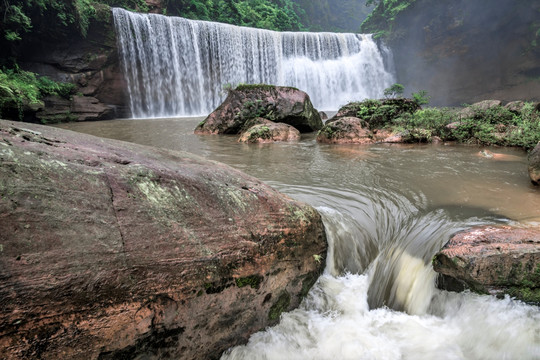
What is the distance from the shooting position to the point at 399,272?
2713 millimetres

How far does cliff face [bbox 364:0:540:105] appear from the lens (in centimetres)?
2089

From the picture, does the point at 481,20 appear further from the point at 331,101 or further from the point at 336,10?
the point at 336,10

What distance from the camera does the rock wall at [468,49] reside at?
20875mm

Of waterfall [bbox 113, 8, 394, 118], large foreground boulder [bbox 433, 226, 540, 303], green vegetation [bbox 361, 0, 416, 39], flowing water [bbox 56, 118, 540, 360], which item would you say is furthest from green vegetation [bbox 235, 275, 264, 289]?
green vegetation [bbox 361, 0, 416, 39]

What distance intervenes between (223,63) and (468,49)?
63.9 ft

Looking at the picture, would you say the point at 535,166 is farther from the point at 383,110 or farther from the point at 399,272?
the point at 383,110

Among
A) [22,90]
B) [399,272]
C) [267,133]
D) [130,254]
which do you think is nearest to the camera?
[130,254]

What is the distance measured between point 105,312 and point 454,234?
2.86 m

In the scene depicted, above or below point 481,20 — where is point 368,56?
below

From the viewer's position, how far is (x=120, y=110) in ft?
58.8

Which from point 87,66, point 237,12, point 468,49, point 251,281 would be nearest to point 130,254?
point 251,281

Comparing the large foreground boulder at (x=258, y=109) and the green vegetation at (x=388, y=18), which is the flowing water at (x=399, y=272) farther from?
the green vegetation at (x=388, y=18)

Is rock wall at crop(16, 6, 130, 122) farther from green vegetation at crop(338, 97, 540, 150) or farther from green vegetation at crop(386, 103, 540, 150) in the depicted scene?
green vegetation at crop(386, 103, 540, 150)

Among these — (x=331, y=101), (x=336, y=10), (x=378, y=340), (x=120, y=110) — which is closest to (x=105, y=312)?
(x=378, y=340)
